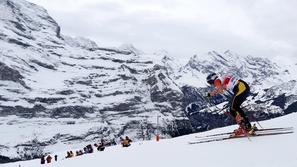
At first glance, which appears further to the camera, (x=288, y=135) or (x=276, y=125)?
(x=276, y=125)

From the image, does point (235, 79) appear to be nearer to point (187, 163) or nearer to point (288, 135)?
point (288, 135)

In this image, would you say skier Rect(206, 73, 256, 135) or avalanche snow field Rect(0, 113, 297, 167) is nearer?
avalanche snow field Rect(0, 113, 297, 167)

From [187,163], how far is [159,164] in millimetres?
1079

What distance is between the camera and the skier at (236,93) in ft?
57.3

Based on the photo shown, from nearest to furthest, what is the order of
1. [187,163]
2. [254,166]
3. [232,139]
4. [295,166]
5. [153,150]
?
[295,166] < [254,166] < [187,163] < [232,139] < [153,150]

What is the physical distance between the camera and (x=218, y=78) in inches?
723

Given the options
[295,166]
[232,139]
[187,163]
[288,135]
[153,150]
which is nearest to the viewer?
[295,166]

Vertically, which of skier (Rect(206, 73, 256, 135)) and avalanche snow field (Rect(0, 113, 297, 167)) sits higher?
skier (Rect(206, 73, 256, 135))

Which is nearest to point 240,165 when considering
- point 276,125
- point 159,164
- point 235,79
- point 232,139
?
point 159,164

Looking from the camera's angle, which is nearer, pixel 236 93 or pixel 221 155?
pixel 221 155

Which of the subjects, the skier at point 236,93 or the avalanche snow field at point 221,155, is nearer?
the avalanche snow field at point 221,155

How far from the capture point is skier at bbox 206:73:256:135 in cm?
1745

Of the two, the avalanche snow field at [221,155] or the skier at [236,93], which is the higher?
the skier at [236,93]

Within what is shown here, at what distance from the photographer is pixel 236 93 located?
1784 cm
